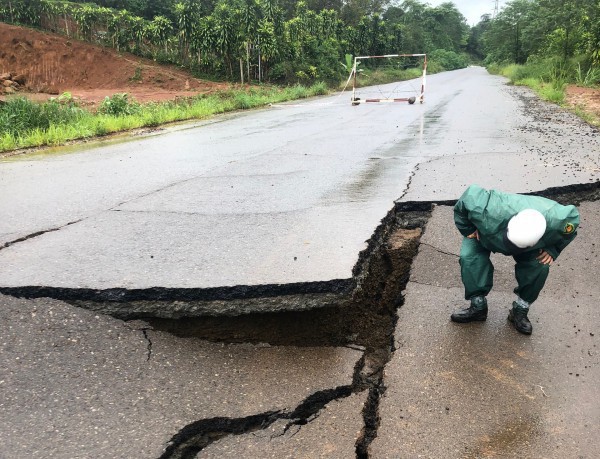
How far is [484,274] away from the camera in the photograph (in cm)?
285

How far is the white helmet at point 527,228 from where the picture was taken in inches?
94.5

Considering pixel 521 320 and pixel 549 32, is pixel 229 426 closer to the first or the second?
pixel 521 320

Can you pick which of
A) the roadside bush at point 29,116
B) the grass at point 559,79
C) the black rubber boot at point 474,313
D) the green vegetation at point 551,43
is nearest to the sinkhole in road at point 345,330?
the black rubber boot at point 474,313

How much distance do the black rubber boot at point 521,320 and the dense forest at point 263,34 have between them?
17169mm

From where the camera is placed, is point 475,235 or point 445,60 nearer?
point 475,235

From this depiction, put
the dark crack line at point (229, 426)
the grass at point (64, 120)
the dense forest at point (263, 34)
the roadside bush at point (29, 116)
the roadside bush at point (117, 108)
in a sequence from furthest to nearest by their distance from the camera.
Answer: the dense forest at point (263, 34) < the roadside bush at point (117, 108) < the roadside bush at point (29, 116) < the grass at point (64, 120) < the dark crack line at point (229, 426)

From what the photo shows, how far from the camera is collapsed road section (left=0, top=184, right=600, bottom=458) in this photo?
7.01ft

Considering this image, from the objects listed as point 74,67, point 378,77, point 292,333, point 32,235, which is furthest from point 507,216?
point 378,77

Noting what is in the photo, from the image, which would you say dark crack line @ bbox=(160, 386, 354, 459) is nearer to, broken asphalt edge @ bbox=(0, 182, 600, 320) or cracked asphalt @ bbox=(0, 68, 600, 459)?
cracked asphalt @ bbox=(0, 68, 600, 459)

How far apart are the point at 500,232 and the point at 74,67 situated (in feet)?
104

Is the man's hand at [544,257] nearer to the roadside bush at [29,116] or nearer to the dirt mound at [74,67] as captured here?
the roadside bush at [29,116]

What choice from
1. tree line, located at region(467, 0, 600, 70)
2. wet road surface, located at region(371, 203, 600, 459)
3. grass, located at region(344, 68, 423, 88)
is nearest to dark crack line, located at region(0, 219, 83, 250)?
wet road surface, located at region(371, 203, 600, 459)

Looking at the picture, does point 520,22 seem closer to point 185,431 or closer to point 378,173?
point 378,173

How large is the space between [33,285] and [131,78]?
90.2 ft
